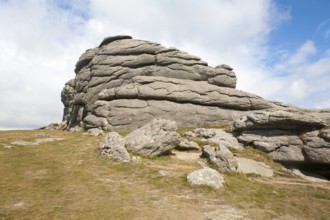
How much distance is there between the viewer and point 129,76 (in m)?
63.5

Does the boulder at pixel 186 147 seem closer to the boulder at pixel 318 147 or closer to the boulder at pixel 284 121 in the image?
the boulder at pixel 284 121

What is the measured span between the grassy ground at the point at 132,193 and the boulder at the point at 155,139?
6.52 feet

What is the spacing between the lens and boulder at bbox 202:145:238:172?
30.1 m

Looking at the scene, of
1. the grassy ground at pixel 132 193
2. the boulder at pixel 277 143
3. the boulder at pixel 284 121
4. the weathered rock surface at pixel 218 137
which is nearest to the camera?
the grassy ground at pixel 132 193

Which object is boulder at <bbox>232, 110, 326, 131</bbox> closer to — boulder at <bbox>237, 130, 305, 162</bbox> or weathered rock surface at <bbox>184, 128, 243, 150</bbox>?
boulder at <bbox>237, 130, 305, 162</bbox>

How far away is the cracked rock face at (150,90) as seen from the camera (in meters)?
54.4

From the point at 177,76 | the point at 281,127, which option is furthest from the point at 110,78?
the point at 281,127

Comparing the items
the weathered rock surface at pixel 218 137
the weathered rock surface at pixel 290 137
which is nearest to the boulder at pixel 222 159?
the weathered rock surface at pixel 218 137

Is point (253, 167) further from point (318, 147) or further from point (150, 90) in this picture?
point (150, 90)

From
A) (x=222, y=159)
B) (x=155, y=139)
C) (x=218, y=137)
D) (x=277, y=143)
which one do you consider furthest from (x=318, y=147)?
(x=155, y=139)

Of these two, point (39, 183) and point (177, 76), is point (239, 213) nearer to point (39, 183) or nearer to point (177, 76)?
point (39, 183)

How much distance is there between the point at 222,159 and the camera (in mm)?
31031

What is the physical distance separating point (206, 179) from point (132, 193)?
6826 mm

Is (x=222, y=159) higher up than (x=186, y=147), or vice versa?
(x=186, y=147)
